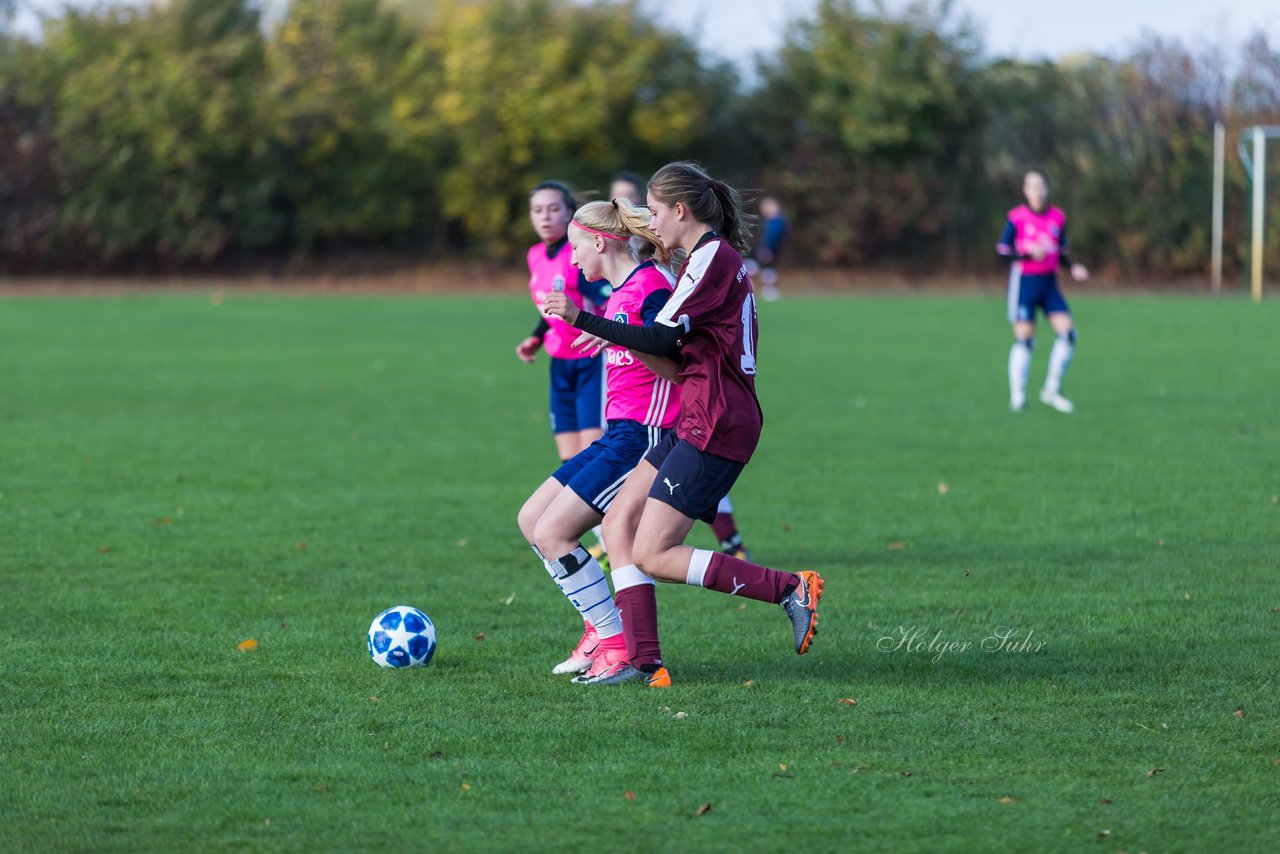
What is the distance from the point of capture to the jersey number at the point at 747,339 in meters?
5.48

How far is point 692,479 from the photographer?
18.0 ft

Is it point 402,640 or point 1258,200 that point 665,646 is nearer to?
point 402,640

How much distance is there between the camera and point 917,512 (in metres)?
9.68

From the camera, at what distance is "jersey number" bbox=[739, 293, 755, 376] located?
5.48 m

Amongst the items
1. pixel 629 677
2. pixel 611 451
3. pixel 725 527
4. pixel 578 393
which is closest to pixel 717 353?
pixel 611 451

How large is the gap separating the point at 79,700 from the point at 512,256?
1394 inches

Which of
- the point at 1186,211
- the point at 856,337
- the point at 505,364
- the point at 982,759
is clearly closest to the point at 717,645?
the point at 982,759

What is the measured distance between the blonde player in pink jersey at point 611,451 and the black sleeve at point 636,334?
0.35 metres

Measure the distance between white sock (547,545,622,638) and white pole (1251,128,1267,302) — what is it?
28.5 meters

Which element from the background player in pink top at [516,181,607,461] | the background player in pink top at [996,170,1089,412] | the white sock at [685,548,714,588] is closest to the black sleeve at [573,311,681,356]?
the white sock at [685,548,714,588]

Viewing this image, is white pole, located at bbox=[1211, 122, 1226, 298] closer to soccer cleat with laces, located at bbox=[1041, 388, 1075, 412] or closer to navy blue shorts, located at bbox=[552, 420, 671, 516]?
soccer cleat with laces, located at bbox=[1041, 388, 1075, 412]

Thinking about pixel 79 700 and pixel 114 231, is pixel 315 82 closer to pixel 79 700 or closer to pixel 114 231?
pixel 114 231

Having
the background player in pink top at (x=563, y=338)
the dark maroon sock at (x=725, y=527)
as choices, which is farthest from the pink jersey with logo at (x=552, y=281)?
the dark maroon sock at (x=725, y=527)

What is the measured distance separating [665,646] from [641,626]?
2.18 feet
